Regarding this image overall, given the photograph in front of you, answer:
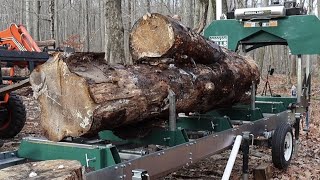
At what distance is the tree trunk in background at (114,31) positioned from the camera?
34.1 feet

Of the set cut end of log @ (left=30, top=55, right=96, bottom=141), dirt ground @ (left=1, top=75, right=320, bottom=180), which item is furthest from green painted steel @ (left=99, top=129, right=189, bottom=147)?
dirt ground @ (left=1, top=75, right=320, bottom=180)

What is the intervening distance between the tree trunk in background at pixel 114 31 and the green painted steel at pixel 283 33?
287cm

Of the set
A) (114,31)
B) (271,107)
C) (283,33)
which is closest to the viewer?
(271,107)

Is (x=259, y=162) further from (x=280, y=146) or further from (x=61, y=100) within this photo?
(x=61, y=100)

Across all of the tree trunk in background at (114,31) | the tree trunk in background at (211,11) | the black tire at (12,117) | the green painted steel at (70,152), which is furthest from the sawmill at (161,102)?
the tree trunk in background at (211,11)

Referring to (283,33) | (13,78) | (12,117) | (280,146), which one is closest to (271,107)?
(280,146)

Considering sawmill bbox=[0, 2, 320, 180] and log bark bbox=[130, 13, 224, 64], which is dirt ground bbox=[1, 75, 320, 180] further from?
log bark bbox=[130, 13, 224, 64]

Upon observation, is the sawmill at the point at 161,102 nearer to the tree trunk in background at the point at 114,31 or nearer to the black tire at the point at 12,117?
the black tire at the point at 12,117

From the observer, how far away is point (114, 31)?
10508 millimetres

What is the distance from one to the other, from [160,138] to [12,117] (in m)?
4.84

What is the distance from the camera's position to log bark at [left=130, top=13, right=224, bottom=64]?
5344 millimetres

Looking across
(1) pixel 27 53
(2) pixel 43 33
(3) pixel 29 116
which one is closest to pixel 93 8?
(2) pixel 43 33

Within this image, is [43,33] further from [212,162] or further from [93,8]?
[212,162]

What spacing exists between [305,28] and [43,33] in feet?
161
